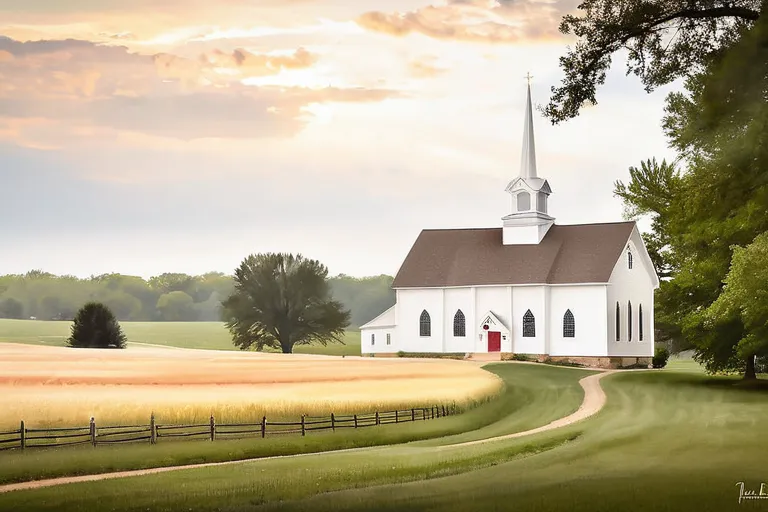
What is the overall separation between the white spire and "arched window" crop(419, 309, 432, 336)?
14058 mm

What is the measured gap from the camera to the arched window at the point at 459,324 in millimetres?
81438

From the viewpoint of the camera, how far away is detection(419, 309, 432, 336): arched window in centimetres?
8281

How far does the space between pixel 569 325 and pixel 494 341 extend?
613 centimetres

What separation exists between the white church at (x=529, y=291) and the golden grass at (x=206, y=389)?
47.3 ft

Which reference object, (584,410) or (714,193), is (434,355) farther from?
(714,193)

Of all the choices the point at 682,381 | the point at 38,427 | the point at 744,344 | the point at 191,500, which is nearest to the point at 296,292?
the point at 682,381

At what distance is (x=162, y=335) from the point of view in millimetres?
135750

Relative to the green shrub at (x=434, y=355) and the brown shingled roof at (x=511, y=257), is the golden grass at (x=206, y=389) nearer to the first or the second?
the green shrub at (x=434, y=355)

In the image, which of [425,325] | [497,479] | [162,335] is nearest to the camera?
[497,479]

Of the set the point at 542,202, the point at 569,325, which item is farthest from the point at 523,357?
the point at 542,202

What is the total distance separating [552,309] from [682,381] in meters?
19.1

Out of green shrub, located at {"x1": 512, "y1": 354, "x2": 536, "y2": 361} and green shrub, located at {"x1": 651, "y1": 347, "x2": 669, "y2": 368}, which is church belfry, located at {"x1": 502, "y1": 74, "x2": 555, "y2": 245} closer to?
green shrub, located at {"x1": 512, "y1": 354, "x2": 536, "y2": 361}

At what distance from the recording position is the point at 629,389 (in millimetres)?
53750

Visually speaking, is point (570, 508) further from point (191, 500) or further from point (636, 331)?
point (636, 331)
